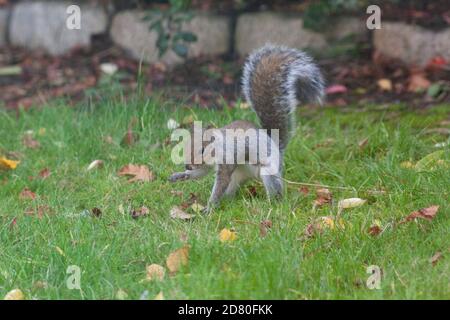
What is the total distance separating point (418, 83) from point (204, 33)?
1.84 metres

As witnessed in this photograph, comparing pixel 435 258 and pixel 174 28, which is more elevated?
pixel 174 28

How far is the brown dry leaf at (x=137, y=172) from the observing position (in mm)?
4441

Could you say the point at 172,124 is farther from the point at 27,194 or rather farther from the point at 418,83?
the point at 418,83

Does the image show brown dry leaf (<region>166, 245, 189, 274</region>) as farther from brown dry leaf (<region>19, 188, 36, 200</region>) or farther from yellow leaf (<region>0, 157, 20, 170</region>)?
yellow leaf (<region>0, 157, 20, 170</region>)

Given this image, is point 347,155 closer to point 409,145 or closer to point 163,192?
point 409,145

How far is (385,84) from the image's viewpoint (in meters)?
6.11

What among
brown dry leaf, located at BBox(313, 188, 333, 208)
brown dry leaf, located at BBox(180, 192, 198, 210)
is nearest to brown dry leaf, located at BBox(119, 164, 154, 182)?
brown dry leaf, located at BBox(180, 192, 198, 210)

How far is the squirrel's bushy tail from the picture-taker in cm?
422

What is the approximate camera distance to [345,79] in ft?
20.8

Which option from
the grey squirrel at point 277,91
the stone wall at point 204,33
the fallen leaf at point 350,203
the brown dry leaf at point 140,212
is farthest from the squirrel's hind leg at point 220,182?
the stone wall at point 204,33

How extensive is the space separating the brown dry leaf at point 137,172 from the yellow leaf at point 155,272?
49.0 inches

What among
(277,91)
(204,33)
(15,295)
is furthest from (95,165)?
(204,33)

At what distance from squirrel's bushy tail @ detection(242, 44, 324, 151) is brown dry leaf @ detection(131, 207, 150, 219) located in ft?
2.39

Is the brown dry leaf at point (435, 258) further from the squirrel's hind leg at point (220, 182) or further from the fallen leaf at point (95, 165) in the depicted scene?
the fallen leaf at point (95, 165)
